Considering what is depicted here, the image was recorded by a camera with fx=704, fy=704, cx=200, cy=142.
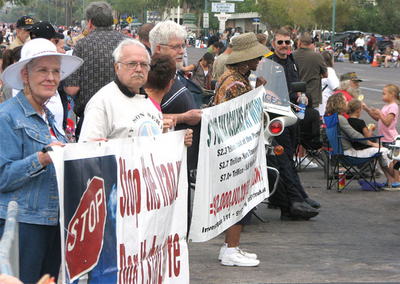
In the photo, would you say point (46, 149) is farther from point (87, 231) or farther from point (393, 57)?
point (393, 57)

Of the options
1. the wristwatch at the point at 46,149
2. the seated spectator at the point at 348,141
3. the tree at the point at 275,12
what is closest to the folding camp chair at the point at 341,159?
the seated spectator at the point at 348,141

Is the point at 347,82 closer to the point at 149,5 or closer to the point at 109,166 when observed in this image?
the point at 109,166

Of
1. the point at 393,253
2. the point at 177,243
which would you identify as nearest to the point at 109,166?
the point at 177,243

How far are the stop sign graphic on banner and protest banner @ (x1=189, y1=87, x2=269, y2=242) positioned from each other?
70.1 inches

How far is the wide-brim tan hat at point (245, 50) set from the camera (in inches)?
249

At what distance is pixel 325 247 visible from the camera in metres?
7.04

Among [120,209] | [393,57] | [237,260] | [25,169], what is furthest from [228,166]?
[393,57]

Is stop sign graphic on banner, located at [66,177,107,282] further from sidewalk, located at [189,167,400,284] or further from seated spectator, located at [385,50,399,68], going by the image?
seated spectator, located at [385,50,399,68]

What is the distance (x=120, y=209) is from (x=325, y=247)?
3647 millimetres

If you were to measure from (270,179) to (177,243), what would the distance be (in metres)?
3.39

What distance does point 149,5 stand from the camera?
118438 millimetres

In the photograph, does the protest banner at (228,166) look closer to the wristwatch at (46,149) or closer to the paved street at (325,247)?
the paved street at (325,247)

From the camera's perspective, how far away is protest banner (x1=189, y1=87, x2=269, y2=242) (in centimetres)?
554

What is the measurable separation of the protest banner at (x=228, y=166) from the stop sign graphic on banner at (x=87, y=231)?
1.78 metres
